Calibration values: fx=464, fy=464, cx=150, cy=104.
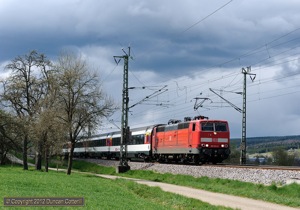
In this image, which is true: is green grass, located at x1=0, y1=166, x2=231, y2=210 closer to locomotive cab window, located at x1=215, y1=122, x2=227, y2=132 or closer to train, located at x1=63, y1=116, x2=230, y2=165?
train, located at x1=63, y1=116, x2=230, y2=165

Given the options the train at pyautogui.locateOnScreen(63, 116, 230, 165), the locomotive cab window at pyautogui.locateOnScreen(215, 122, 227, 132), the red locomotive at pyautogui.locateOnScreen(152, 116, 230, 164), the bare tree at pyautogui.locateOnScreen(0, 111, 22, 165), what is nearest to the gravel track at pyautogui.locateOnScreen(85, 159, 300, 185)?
the red locomotive at pyautogui.locateOnScreen(152, 116, 230, 164)

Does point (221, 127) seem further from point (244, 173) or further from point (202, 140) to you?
point (244, 173)

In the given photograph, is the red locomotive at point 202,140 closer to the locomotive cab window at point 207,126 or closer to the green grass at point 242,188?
the locomotive cab window at point 207,126

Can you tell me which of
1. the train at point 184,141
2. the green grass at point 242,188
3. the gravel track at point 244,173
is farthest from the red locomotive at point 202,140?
the green grass at point 242,188

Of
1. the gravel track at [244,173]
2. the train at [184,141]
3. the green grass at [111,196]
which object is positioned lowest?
the green grass at [111,196]

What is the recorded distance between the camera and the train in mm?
38344

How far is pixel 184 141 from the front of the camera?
40875 mm

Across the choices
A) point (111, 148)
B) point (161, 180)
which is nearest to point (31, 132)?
point (161, 180)

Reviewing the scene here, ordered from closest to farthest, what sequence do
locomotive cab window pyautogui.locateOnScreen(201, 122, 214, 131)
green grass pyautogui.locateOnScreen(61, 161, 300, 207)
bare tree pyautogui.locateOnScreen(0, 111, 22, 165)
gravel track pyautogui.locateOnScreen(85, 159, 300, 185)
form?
1. green grass pyautogui.locateOnScreen(61, 161, 300, 207)
2. gravel track pyautogui.locateOnScreen(85, 159, 300, 185)
3. locomotive cab window pyautogui.locateOnScreen(201, 122, 214, 131)
4. bare tree pyautogui.locateOnScreen(0, 111, 22, 165)

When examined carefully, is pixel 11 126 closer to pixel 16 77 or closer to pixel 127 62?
pixel 16 77

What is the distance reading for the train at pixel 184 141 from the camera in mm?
38344

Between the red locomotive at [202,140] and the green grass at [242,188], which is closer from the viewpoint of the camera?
the green grass at [242,188]

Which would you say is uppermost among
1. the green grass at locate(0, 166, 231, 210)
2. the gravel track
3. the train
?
the train

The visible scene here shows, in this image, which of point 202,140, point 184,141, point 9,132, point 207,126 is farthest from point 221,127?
point 9,132
